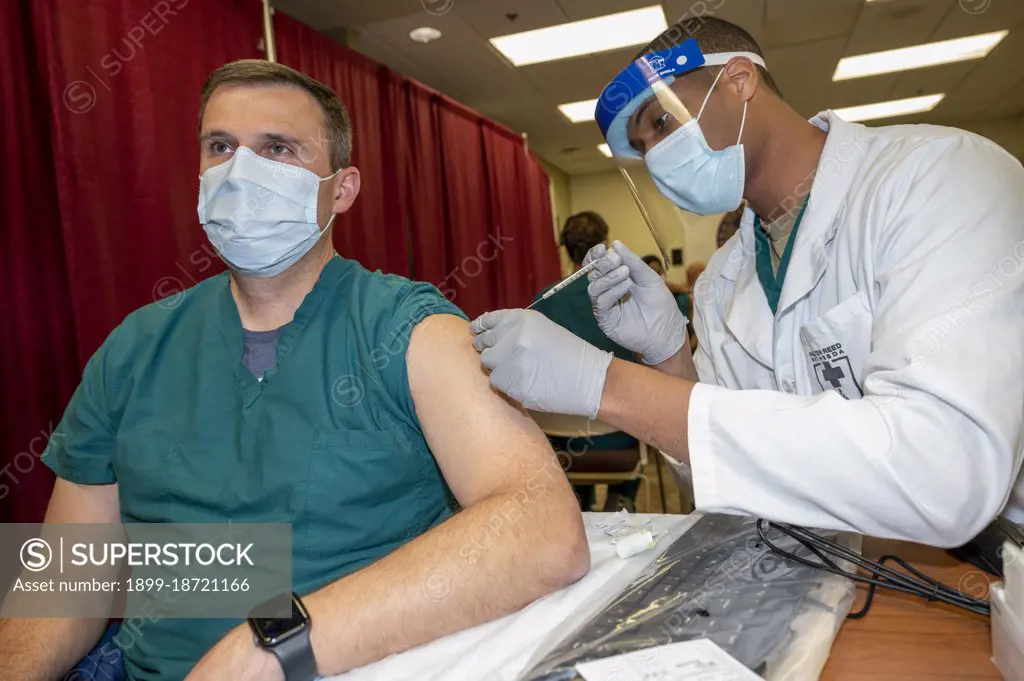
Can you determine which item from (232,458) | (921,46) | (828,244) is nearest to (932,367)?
(828,244)

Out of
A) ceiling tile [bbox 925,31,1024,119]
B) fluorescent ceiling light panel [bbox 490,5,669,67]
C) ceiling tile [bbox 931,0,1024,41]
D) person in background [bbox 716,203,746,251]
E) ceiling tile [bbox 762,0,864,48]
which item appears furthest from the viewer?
ceiling tile [bbox 925,31,1024,119]

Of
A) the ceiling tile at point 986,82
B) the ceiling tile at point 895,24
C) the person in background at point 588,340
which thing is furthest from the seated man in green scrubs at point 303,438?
the ceiling tile at point 986,82

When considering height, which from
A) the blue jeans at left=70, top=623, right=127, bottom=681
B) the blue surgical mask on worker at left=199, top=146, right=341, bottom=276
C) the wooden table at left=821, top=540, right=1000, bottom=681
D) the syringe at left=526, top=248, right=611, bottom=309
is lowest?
the blue jeans at left=70, top=623, right=127, bottom=681

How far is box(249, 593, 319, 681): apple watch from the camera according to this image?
775 mm

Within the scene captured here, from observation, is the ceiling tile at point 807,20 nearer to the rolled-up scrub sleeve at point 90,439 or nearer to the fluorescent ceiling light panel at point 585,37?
the fluorescent ceiling light panel at point 585,37

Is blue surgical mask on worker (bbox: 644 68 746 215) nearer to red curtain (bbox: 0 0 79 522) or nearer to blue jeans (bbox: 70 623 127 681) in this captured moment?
blue jeans (bbox: 70 623 127 681)

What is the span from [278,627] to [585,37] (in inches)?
167

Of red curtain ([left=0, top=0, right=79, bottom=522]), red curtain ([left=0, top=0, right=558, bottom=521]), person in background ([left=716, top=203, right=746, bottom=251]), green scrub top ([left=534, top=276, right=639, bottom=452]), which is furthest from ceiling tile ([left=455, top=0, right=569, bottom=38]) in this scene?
red curtain ([left=0, top=0, right=79, bottom=522])

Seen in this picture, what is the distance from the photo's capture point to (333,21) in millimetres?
3791

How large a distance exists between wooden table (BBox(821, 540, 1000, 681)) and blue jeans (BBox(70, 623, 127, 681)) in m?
1.13

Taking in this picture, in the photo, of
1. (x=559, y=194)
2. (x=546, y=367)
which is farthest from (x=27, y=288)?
(x=559, y=194)

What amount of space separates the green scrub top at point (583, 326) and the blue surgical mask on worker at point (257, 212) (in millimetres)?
1324

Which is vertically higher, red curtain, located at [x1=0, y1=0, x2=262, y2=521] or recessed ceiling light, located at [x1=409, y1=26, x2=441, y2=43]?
recessed ceiling light, located at [x1=409, y1=26, x2=441, y2=43]

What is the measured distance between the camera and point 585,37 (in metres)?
4.25
